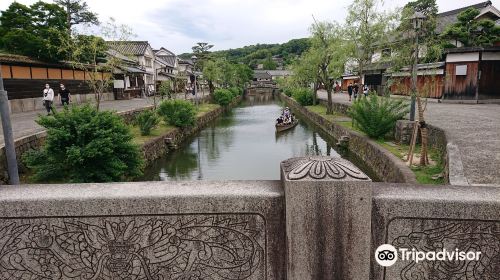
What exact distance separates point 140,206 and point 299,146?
15702 millimetres

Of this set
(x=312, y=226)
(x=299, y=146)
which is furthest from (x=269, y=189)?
(x=299, y=146)

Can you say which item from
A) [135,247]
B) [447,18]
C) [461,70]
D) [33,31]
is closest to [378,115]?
[135,247]

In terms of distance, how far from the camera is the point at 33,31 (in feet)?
65.0

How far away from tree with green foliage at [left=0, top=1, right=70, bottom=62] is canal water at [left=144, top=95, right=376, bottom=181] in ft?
30.4

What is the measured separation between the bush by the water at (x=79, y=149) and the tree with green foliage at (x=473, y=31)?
71.0ft

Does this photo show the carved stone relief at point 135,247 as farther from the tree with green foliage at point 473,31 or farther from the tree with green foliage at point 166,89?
the tree with green foliage at point 166,89

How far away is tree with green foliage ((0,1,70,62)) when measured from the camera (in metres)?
18.7

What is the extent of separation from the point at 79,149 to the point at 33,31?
16.8 m

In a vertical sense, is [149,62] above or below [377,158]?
above

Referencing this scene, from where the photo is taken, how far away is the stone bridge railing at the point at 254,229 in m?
2.16

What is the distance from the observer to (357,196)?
7.02ft

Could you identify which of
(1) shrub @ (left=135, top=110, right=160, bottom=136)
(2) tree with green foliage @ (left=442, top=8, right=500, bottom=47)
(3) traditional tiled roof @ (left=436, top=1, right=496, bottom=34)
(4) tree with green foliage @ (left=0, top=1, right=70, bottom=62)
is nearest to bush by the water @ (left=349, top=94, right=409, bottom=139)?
(1) shrub @ (left=135, top=110, right=160, bottom=136)

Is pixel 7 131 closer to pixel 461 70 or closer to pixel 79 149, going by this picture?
pixel 79 149

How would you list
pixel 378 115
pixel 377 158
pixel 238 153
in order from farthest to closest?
pixel 238 153
pixel 378 115
pixel 377 158
